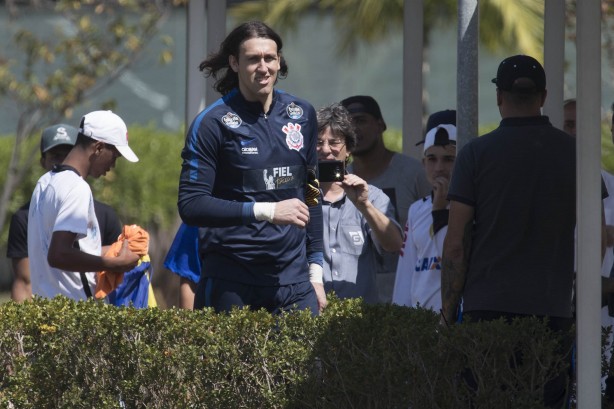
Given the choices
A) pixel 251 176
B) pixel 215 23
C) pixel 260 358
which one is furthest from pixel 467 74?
pixel 215 23

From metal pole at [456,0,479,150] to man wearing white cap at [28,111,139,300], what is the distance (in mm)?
1781

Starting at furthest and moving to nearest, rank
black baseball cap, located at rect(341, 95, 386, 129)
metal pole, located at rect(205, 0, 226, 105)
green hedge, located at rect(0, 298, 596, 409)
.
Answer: metal pole, located at rect(205, 0, 226, 105), black baseball cap, located at rect(341, 95, 386, 129), green hedge, located at rect(0, 298, 596, 409)

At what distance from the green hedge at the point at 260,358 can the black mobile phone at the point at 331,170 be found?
110 cm

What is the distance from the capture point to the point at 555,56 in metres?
7.38

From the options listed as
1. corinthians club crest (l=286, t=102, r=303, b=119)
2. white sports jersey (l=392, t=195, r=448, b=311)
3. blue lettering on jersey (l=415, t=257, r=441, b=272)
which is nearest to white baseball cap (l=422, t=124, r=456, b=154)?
white sports jersey (l=392, t=195, r=448, b=311)

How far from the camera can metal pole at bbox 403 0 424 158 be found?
8141 mm

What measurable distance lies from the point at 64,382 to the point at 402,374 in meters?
1.45

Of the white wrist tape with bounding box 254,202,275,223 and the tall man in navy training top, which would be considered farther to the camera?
the tall man in navy training top

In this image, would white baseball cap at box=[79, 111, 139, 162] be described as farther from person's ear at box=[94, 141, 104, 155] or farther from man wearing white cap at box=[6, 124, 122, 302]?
man wearing white cap at box=[6, 124, 122, 302]

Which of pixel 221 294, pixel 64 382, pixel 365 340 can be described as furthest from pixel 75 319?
pixel 365 340

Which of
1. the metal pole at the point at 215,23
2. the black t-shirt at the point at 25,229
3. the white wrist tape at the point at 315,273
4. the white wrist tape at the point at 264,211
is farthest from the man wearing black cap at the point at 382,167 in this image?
the white wrist tape at the point at 264,211

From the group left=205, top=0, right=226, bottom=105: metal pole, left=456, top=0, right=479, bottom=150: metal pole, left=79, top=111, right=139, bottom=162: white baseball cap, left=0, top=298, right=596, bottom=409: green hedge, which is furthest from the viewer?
left=205, top=0, right=226, bottom=105: metal pole

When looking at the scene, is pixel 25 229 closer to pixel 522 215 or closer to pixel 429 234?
pixel 429 234

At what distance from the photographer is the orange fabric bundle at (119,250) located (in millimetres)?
6199
